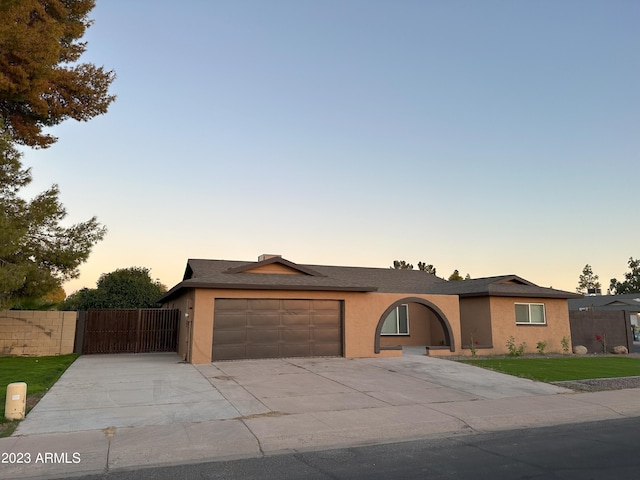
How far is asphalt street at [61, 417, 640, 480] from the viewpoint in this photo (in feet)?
18.1

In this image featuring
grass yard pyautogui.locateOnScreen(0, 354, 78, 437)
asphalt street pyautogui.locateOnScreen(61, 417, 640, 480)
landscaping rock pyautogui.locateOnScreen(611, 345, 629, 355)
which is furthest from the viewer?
landscaping rock pyautogui.locateOnScreen(611, 345, 629, 355)

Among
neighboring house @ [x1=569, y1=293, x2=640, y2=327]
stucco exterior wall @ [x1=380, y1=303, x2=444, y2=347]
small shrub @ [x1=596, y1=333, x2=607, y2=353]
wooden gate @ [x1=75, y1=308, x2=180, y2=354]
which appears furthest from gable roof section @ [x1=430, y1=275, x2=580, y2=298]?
neighboring house @ [x1=569, y1=293, x2=640, y2=327]

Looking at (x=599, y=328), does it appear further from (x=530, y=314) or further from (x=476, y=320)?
(x=476, y=320)

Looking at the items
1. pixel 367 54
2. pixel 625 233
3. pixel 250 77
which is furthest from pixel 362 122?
pixel 625 233

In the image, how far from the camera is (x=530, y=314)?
2253 cm

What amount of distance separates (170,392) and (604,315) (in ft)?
81.9

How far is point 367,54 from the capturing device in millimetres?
19359

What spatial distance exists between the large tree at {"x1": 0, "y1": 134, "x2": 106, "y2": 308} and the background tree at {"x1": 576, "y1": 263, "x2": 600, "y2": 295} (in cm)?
11645

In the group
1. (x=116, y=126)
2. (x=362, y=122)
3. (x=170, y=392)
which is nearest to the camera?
(x=170, y=392)

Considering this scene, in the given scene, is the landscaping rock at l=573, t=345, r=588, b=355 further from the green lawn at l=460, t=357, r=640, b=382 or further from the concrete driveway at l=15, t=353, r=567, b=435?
the concrete driveway at l=15, t=353, r=567, b=435

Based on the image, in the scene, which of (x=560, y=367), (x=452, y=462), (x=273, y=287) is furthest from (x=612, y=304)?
(x=452, y=462)

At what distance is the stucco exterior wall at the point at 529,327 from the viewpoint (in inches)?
839

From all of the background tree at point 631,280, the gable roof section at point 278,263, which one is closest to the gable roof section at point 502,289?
the gable roof section at point 278,263

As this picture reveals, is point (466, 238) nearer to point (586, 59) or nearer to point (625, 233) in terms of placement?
point (625, 233)
